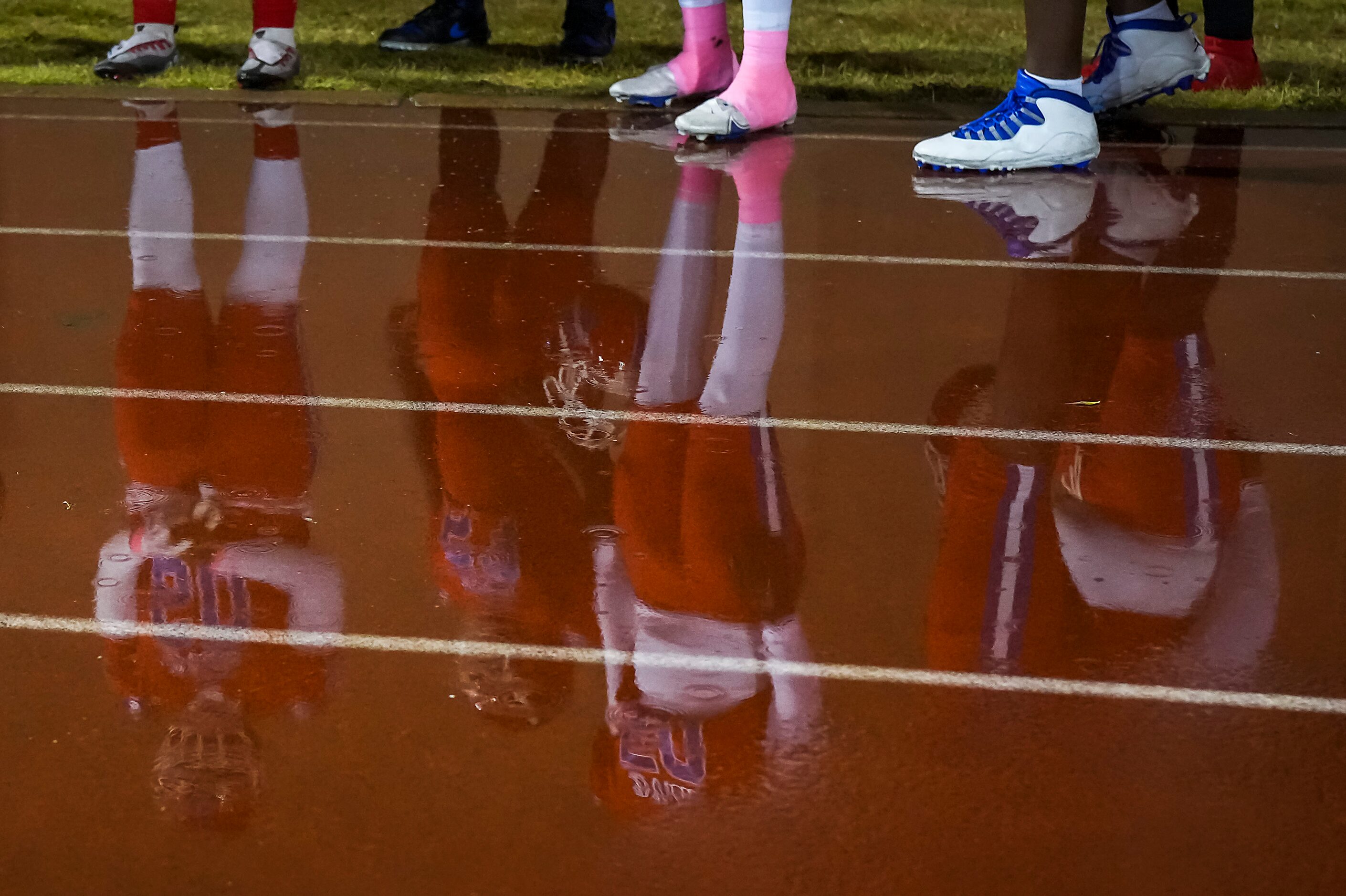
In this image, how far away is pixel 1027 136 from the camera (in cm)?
369

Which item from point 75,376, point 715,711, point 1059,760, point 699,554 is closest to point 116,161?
point 75,376

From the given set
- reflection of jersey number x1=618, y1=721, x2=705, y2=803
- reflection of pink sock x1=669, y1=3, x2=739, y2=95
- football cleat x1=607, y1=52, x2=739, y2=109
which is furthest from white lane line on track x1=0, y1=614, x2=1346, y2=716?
reflection of pink sock x1=669, y1=3, x2=739, y2=95

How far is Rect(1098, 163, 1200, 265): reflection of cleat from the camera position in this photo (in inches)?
126

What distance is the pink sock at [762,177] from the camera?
3.44 metres

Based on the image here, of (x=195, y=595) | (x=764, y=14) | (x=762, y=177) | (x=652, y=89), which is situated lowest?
(x=195, y=595)

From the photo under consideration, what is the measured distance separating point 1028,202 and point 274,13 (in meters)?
2.50

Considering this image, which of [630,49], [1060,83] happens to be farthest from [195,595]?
[630,49]

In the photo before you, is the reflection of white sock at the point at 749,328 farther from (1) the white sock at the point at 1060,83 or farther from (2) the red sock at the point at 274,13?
(2) the red sock at the point at 274,13

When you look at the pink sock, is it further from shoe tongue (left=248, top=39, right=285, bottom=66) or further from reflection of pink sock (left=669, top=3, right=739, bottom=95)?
shoe tongue (left=248, top=39, right=285, bottom=66)

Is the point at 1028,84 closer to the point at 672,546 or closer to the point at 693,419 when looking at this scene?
the point at 693,419

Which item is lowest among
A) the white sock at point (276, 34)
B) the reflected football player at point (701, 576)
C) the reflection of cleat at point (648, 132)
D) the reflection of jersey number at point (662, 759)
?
the reflection of jersey number at point (662, 759)

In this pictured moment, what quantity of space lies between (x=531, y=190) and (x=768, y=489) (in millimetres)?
1784

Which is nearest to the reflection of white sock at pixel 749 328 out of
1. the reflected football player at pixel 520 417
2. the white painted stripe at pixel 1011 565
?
the reflected football player at pixel 520 417

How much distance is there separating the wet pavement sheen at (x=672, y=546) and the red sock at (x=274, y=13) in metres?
1.34
